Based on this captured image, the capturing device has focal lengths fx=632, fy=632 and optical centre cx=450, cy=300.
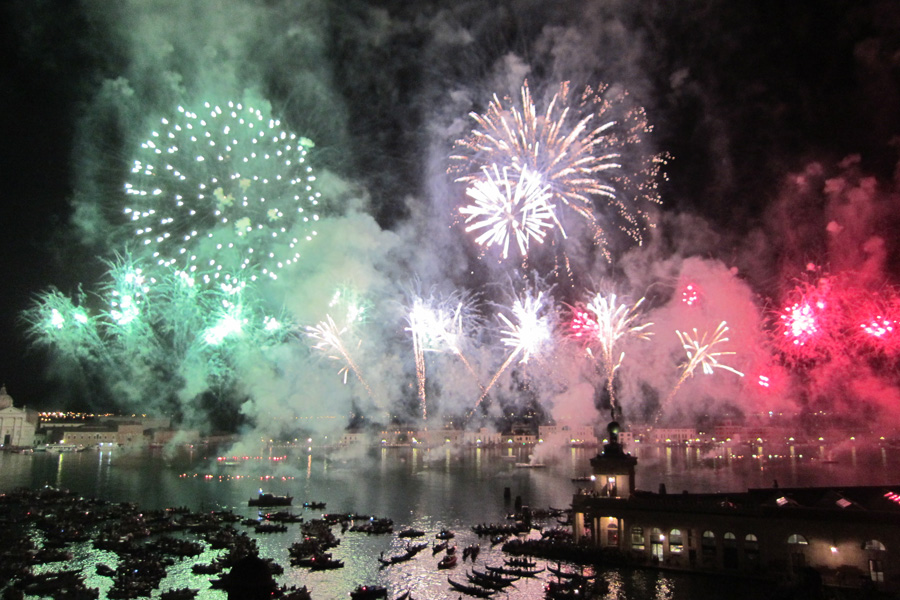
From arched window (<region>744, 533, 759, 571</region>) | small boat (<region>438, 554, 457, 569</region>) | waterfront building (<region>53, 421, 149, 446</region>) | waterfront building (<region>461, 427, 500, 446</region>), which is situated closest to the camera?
arched window (<region>744, 533, 759, 571</region>)

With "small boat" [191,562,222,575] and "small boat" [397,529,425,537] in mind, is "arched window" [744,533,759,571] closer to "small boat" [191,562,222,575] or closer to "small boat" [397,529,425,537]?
"small boat" [397,529,425,537]

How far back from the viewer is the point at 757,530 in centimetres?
2786

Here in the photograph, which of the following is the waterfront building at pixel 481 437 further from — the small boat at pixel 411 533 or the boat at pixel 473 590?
the boat at pixel 473 590

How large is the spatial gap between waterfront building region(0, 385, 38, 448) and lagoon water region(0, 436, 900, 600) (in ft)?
37.3

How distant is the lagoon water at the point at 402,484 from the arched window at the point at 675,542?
1.36 m

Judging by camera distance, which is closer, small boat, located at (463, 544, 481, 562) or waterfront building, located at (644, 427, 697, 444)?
small boat, located at (463, 544, 481, 562)

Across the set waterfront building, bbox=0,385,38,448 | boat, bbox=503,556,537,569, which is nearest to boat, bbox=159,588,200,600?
boat, bbox=503,556,537,569

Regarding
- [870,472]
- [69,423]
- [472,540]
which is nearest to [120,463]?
[69,423]

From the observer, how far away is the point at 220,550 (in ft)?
125

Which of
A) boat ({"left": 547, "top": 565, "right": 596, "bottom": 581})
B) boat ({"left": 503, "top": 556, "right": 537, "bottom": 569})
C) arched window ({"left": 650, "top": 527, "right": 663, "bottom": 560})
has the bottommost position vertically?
boat ({"left": 503, "top": 556, "right": 537, "bottom": 569})

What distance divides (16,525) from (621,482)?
40580 millimetres

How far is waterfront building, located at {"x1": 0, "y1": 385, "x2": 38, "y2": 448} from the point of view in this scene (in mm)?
114812

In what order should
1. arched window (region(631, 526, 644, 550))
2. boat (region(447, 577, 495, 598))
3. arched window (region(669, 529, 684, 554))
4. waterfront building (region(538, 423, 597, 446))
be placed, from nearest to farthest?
1. boat (region(447, 577, 495, 598))
2. arched window (region(669, 529, 684, 554))
3. arched window (region(631, 526, 644, 550))
4. waterfront building (region(538, 423, 597, 446))

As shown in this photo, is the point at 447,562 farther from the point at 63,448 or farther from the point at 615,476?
the point at 63,448
